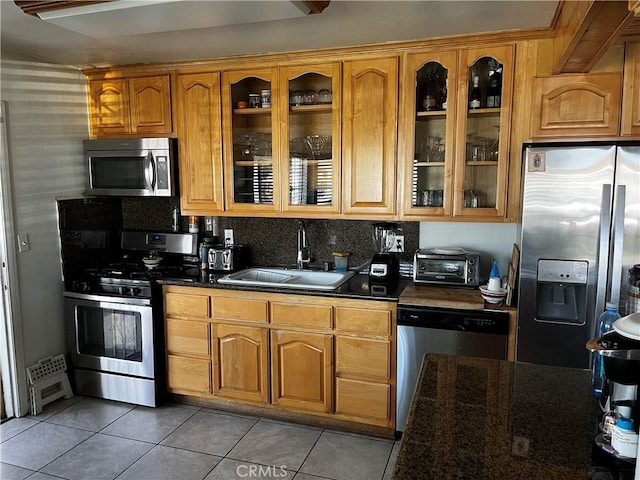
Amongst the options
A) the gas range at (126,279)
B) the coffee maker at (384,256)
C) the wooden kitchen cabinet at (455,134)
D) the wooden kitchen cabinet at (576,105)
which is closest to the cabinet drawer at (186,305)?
the gas range at (126,279)

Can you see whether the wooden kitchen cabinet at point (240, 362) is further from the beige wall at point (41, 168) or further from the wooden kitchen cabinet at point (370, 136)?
the beige wall at point (41, 168)

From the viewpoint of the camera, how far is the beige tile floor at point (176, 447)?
8.18 feet

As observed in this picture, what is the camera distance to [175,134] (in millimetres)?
3297

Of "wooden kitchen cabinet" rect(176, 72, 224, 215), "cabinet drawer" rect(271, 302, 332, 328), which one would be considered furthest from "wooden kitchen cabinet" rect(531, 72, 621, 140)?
"wooden kitchen cabinet" rect(176, 72, 224, 215)

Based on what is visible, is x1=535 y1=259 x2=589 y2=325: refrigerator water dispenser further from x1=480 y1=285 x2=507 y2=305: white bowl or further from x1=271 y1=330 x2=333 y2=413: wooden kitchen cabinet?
x1=271 y1=330 x2=333 y2=413: wooden kitchen cabinet

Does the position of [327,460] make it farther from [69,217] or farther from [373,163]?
[69,217]

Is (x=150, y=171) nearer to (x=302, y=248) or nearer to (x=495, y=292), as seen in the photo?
(x=302, y=248)

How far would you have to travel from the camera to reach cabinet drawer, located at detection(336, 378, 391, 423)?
2.76 m

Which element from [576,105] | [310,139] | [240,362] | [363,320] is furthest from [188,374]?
[576,105]

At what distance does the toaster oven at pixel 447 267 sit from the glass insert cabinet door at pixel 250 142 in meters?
1.00

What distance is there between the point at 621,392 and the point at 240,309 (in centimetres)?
221

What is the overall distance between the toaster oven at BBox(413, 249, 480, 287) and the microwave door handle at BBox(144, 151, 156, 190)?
1851 millimetres

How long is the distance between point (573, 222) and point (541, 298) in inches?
16.1

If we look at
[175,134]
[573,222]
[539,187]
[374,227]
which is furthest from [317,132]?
[573,222]
